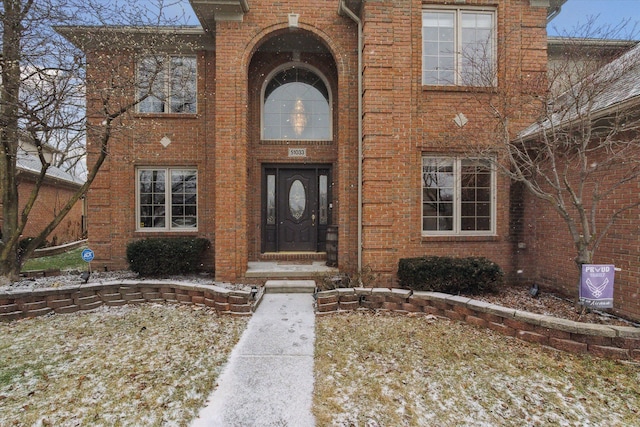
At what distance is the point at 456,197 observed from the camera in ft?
20.8

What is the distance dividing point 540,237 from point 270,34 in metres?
6.94

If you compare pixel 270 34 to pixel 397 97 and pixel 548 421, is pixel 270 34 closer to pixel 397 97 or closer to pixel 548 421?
pixel 397 97

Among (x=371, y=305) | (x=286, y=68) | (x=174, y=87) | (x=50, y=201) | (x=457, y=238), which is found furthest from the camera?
(x=50, y=201)

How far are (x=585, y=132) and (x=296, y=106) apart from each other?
5.88 m

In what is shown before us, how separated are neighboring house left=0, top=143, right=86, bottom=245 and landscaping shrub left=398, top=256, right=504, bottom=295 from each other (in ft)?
41.3

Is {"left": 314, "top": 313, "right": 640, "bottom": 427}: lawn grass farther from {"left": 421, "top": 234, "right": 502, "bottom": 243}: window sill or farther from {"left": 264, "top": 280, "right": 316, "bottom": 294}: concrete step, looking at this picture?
{"left": 421, "top": 234, "right": 502, "bottom": 243}: window sill

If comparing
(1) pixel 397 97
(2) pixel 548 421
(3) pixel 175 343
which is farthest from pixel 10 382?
(1) pixel 397 97

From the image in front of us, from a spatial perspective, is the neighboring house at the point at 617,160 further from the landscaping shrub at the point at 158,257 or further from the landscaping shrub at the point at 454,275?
the landscaping shrub at the point at 158,257

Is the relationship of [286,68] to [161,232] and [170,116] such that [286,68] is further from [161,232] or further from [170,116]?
[161,232]

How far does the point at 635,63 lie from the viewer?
15.2 feet

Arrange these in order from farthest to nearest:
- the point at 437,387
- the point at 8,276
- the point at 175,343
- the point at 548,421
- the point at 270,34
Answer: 1. the point at 270,34
2. the point at 8,276
3. the point at 175,343
4. the point at 437,387
5. the point at 548,421

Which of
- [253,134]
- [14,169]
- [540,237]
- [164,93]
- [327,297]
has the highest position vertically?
[164,93]

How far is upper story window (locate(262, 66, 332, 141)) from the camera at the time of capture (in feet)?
25.7

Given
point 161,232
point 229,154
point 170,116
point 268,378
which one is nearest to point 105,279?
point 161,232
